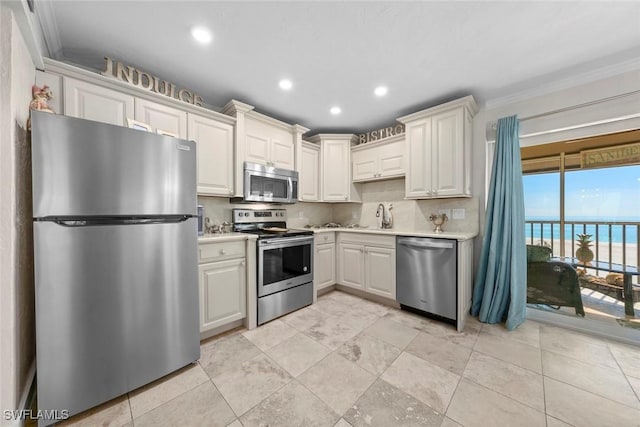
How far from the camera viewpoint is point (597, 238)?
7.50 ft

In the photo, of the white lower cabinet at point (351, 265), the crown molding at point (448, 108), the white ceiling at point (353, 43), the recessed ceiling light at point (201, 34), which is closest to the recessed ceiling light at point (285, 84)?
the white ceiling at point (353, 43)

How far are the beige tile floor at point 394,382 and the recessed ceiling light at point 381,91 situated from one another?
243 cm

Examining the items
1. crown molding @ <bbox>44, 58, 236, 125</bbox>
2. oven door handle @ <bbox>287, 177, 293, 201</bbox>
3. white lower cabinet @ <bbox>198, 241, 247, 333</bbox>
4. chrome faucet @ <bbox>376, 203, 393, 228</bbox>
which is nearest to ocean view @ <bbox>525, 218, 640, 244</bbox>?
chrome faucet @ <bbox>376, 203, 393, 228</bbox>

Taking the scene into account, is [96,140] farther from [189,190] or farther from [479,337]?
[479,337]

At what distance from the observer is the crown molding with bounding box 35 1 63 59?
137 centimetres

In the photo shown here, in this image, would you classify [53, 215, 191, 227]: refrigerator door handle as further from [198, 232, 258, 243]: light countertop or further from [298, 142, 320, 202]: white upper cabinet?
[298, 142, 320, 202]: white upper cabinet

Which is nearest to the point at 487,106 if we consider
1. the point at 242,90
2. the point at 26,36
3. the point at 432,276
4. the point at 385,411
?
the point at 432,276

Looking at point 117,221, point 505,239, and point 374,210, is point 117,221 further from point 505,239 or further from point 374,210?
point 505,239

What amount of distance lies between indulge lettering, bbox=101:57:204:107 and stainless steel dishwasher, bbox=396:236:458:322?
8.80 ft

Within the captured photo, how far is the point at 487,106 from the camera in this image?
2557 millimetres

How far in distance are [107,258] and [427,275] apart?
8.56 ft

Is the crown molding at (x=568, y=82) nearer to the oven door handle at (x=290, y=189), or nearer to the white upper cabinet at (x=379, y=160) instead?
the white upper cabinet at (x=379, y=160)

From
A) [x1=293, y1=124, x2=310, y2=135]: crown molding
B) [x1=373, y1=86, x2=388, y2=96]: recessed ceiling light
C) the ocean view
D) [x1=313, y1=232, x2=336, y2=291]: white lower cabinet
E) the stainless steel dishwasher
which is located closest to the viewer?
the ocean view

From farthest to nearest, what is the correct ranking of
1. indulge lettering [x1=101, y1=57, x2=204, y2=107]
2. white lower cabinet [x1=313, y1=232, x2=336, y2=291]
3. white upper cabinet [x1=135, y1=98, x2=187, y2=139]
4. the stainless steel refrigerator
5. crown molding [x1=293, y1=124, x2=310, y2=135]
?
crown molding [x1=293, y1=124, x2=310, y2=135] → white lower cabinet [x1=313, y1=232, x2=336, y2=291] → white upper cabinet [x1=135, y1=98, x2=187, y2=139] → indulge lettering [x1=101, y1=57, x2=204, y2=107] → the stainless steel refrigerator
